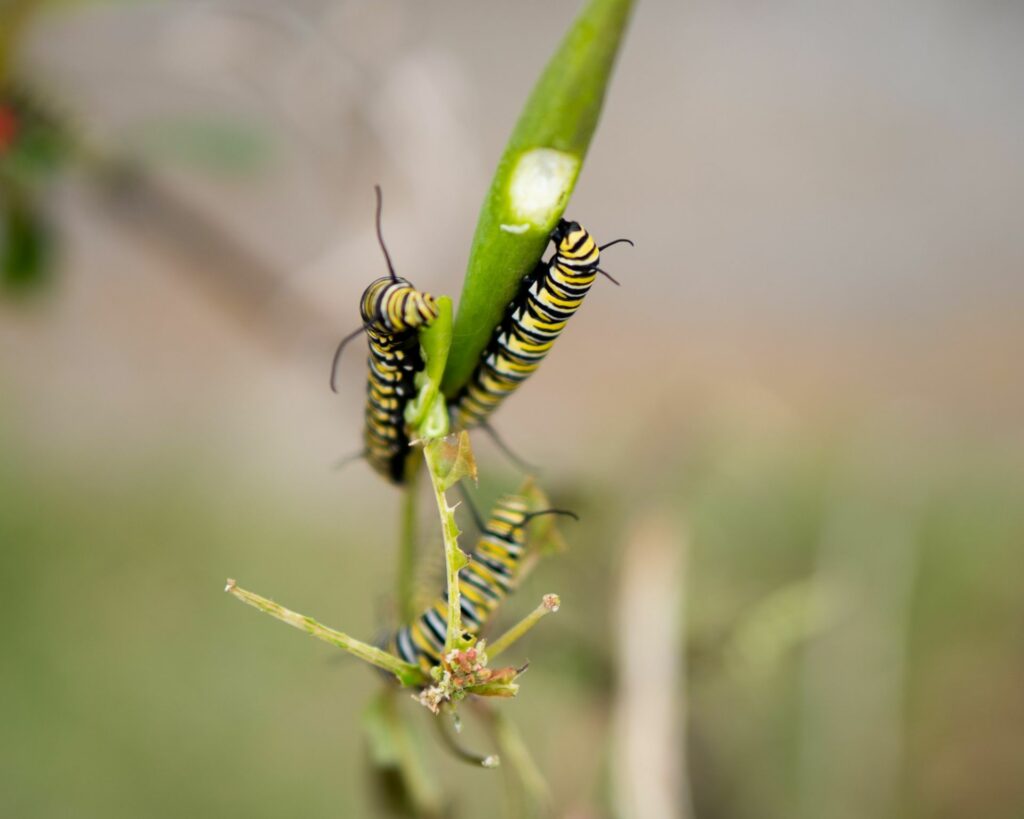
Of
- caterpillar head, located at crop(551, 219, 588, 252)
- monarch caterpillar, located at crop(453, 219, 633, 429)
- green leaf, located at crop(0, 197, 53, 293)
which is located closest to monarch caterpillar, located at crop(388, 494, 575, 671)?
monarch caterpillar, located at crop(453, 219, 633, 429)

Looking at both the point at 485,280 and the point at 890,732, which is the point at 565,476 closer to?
the point at 485,280

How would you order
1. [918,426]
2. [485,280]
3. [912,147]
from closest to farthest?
[485,280] → [918,426] → [912,147]

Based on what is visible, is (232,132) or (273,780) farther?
(273,780)

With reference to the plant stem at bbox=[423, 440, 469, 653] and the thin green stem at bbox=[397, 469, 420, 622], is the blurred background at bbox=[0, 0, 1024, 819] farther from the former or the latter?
the plant stem at bbox=[423, 440, 469, 653]

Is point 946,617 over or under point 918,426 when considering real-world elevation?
under

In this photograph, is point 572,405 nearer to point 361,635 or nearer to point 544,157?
point 361,635

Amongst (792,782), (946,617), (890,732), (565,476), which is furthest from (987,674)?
(565,476)

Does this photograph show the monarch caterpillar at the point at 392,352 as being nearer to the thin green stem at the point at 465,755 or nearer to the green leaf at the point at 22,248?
the thin green stem at the point at 465,755
